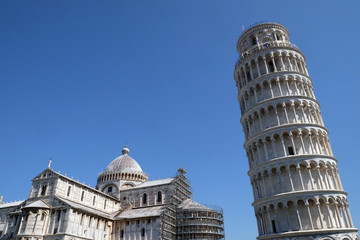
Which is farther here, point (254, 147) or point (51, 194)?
point (51, 194)

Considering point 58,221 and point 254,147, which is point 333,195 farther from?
point 58,221

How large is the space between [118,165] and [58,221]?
1920 cm

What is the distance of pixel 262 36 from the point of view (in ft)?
107

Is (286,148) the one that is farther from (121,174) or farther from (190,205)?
(121,174)

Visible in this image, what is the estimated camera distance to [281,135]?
25.0 m

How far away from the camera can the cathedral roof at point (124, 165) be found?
5028 centimetres

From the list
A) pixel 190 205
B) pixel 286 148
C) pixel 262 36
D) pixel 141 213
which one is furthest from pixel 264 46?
pixel 141 213

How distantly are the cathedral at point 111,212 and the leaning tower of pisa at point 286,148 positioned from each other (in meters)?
16.1

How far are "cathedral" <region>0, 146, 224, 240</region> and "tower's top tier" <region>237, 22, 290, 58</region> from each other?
79.3ft

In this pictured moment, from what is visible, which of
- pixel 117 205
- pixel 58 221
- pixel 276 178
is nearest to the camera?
pixel 276 178

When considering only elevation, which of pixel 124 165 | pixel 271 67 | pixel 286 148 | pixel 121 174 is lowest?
pixel 286 148

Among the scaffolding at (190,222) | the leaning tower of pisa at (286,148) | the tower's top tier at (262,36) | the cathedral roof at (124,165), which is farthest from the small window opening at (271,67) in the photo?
the cathedral roof at (124,165)

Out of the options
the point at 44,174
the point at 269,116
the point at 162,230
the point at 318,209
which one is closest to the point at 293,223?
the point at 318,209

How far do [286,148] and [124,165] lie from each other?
34319 millimetres
